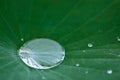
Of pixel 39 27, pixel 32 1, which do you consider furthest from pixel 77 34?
pixel 32 1

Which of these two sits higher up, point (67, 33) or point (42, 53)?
point (67, 33)

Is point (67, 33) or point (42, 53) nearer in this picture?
point (42, 53)

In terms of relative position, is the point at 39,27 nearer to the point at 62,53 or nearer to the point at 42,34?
the point at 42,34
